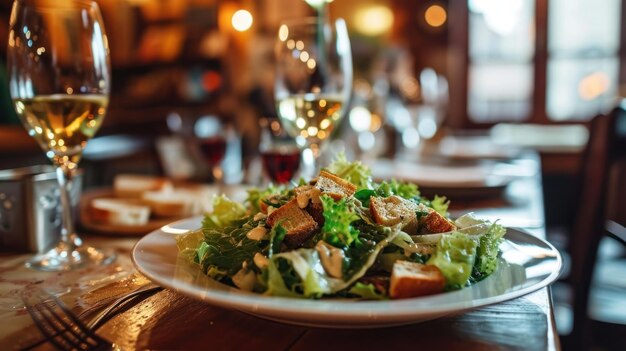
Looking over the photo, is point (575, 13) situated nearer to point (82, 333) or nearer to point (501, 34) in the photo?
point (501, 34)

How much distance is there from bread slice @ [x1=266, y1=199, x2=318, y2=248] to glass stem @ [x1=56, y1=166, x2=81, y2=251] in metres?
0.42

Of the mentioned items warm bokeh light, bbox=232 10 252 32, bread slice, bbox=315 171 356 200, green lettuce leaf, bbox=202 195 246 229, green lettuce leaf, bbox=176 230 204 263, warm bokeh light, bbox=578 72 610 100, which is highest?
warm bokeh light, bbox=232 10 252 32

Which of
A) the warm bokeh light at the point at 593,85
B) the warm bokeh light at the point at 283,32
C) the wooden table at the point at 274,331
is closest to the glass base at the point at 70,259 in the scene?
the wooden table at the point at 274,331

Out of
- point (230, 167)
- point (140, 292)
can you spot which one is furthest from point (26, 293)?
point (230, 167)

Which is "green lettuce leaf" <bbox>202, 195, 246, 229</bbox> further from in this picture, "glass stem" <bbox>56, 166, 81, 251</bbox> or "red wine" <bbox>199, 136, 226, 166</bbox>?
"red wine" <bbox>199, 136, 226, 166</bbox>

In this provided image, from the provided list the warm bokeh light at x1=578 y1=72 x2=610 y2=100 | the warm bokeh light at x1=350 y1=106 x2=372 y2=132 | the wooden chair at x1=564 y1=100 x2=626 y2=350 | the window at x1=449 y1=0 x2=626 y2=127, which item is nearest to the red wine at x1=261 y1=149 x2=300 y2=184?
the wooden chair at x1=564 y1=100 x2=626 y2=350

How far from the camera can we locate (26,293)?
77 cm

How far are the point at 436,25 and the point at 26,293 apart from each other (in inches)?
236

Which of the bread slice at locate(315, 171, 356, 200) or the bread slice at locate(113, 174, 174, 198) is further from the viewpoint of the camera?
the bread slice at locate(113, 174, 174, 198)

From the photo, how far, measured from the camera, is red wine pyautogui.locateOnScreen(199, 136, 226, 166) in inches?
65.9

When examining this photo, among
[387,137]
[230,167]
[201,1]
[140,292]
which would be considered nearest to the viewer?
[140,292]

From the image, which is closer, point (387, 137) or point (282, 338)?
point (282, 338)

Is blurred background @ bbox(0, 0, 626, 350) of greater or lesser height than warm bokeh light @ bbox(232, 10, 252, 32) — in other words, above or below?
below

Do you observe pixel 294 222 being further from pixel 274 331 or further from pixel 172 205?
pixel 172 205
